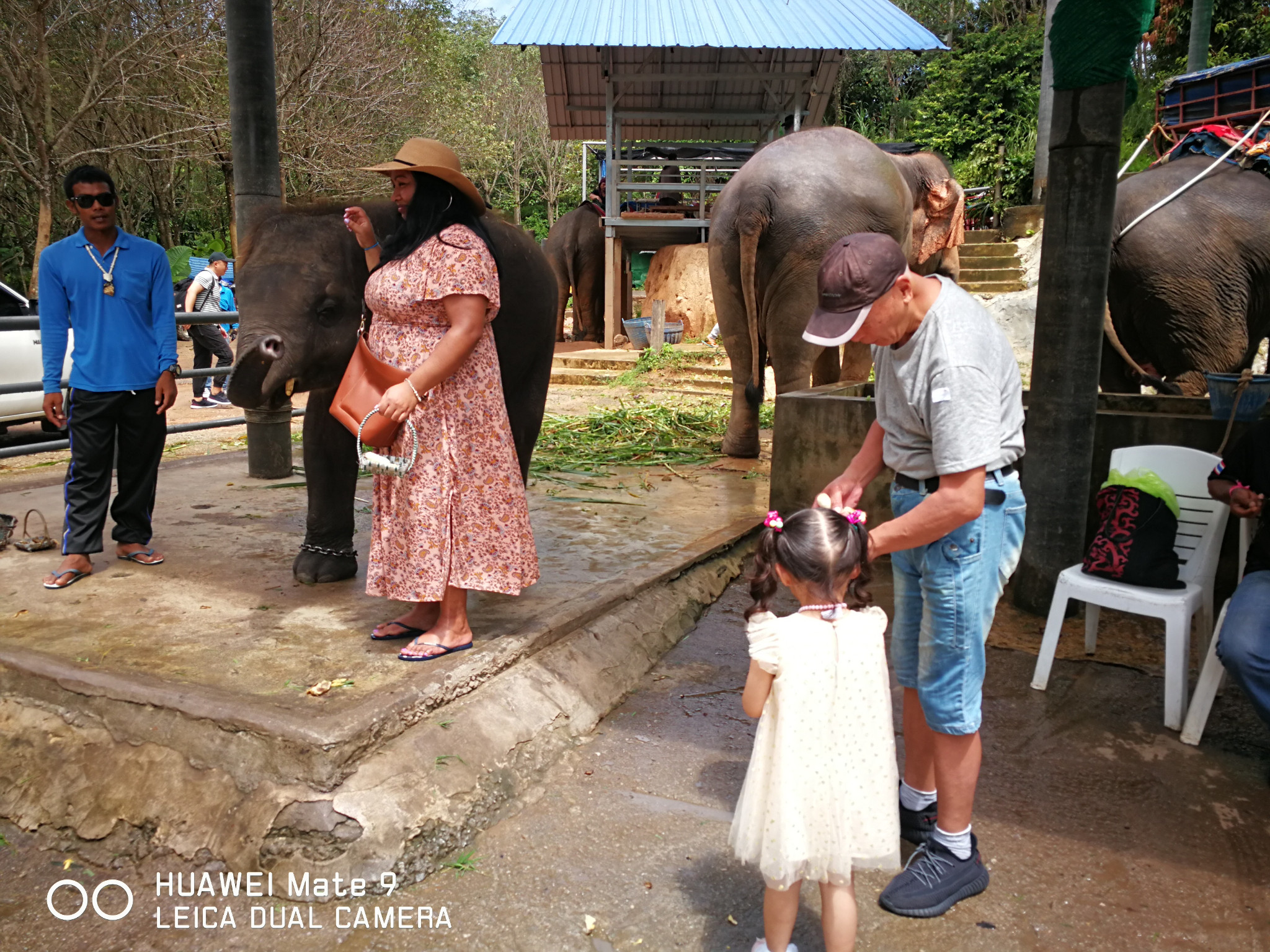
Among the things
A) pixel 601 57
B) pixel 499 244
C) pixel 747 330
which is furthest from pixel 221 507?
pixel 601 57

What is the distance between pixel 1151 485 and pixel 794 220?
117 inches

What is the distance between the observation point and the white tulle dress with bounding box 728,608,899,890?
2.09 meters

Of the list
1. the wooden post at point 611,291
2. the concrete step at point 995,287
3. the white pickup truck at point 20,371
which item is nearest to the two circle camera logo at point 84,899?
the white pickup truck at point 20,371

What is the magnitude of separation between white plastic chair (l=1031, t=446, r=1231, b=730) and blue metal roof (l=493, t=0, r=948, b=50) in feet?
34.0

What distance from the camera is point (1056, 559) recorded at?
4293 mm

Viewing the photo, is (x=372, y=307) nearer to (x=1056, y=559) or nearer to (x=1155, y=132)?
(x=1056, y=559)

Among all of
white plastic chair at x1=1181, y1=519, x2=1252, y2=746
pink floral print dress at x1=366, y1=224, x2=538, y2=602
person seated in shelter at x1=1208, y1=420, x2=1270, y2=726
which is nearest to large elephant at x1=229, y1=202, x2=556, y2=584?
pink floral print dress at x1=366, y1=224, x2=538, y2=602

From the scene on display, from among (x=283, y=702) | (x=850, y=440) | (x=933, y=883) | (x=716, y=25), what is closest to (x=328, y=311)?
(x=283, y=702)

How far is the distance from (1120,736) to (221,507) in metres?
4.41

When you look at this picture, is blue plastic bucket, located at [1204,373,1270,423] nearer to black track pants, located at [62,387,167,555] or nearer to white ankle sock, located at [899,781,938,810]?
white ankle sock, located at [899,781,938,810]

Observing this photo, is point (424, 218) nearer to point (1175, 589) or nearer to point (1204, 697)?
point (1175, 589)

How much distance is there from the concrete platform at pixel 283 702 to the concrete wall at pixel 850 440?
0.90 metres

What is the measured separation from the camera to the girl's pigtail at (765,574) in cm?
213

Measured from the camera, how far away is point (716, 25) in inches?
539
